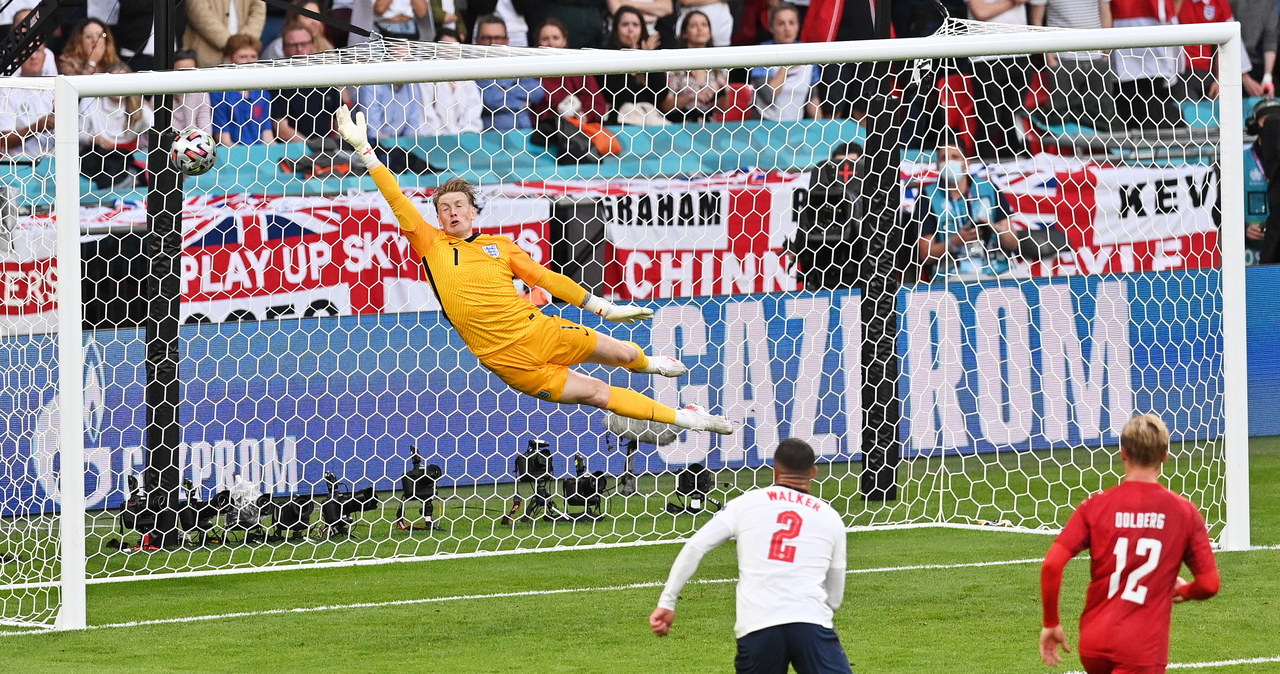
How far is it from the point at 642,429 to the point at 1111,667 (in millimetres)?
4493

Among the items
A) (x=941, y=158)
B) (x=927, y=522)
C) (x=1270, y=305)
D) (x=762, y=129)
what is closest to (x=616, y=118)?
(x=762, y=129)

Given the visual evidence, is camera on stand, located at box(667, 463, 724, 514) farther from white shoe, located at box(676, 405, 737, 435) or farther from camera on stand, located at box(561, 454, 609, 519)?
white shoe, located at box(676, 405, 737, 435)

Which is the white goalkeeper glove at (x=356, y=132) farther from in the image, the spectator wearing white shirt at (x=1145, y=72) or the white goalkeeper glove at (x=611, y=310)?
the spectator wearing white shirt at (x=1145, y=72)

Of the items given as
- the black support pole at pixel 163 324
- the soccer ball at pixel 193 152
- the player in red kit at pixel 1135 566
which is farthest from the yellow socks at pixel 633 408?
the player in red kit at pixel 1135 566

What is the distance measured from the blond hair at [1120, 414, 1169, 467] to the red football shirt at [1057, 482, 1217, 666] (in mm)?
77

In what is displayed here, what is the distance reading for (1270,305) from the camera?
13352mm

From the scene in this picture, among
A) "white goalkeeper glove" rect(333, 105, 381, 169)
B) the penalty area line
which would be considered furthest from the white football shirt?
the penalty area line

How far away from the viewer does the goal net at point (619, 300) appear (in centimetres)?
1047

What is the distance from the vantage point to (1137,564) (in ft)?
16.1

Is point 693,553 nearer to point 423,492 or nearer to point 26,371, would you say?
point 423,492

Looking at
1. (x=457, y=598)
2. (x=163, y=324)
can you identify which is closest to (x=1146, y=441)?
(x=457, y=598)

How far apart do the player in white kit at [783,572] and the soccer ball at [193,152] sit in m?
5.10

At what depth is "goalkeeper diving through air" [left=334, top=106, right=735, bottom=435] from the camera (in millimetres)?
8758

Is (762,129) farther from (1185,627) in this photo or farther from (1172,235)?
(1185,627)
